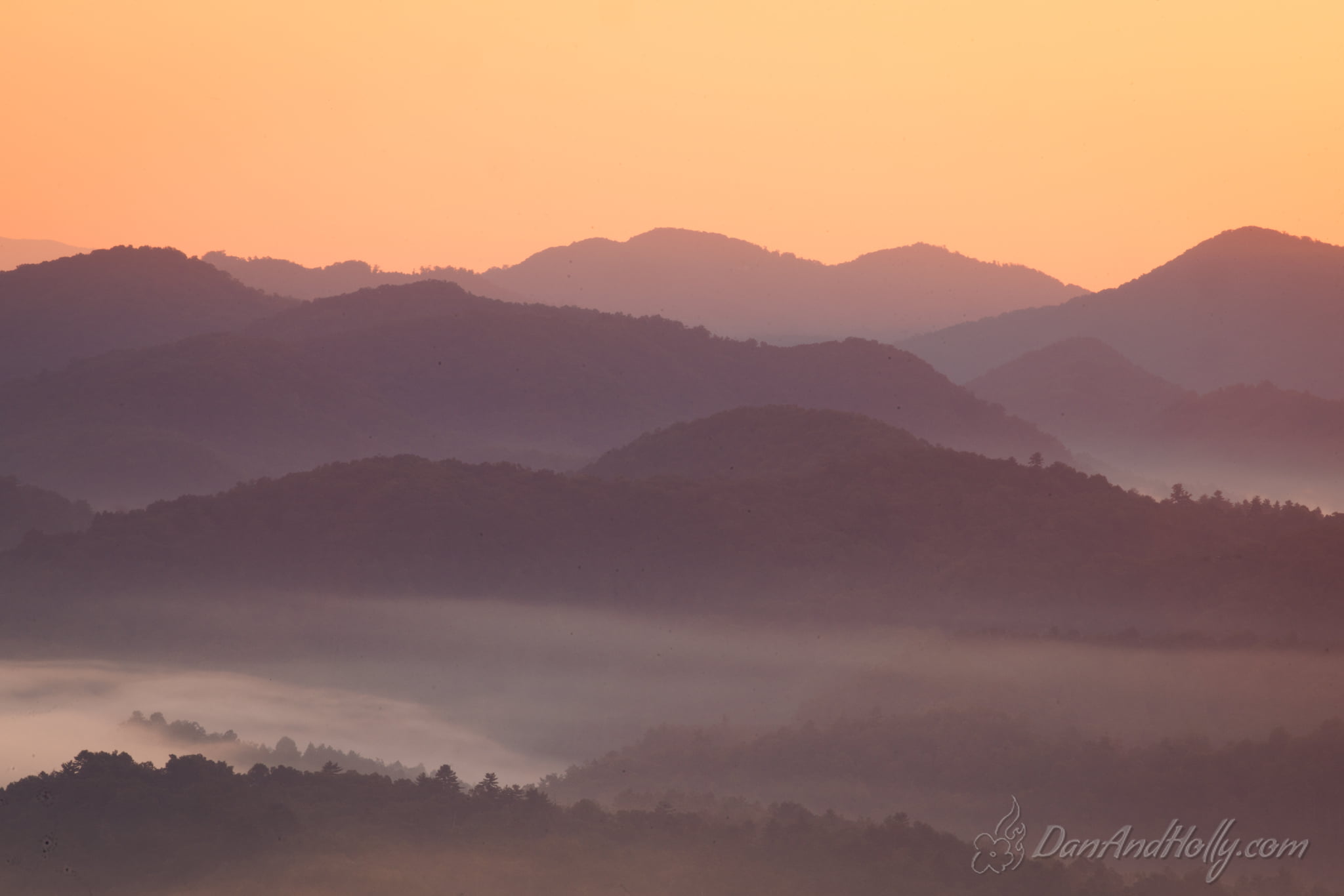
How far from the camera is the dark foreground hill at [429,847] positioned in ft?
146

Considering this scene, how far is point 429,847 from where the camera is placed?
158 ft

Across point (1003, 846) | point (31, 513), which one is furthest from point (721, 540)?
point (31, 513)

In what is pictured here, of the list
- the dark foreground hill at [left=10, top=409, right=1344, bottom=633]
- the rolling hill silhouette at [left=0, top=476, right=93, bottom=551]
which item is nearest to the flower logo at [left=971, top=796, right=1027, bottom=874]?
the dark foreground hill at [left=10, top=409, right=1344, bottom=633]

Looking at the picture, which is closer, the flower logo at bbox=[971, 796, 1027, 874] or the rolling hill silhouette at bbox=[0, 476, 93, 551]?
the flower logo at bbox=[971, 796, 1027, 874]

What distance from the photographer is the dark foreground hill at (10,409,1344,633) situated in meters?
104

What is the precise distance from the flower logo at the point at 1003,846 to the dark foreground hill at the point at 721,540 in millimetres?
36288

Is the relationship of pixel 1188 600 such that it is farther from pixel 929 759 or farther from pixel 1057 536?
pixel 929 759

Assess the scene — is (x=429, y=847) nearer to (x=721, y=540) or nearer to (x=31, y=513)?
(x=721, y=540)

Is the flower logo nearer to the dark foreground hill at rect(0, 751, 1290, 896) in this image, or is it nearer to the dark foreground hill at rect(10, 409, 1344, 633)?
the dark foreground hill at rect(0, 751, 1290, 896)

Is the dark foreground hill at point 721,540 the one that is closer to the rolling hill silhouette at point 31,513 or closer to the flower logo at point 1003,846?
the rolling hill silhouette at point 31,513

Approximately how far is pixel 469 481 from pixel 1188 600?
67.9 m

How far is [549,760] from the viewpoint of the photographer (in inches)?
3442

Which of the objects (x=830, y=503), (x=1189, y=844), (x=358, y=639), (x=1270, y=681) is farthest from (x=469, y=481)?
(x=1189, y=844)

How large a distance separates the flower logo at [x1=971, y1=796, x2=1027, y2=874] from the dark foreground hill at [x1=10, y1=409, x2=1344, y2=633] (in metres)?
36.3
